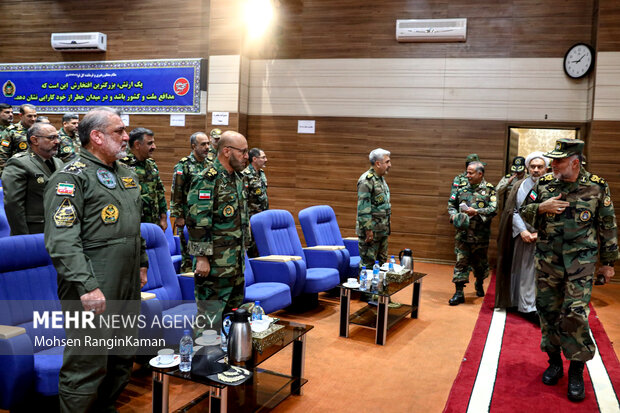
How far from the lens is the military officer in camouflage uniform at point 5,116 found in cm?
586

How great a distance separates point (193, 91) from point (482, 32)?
475cm

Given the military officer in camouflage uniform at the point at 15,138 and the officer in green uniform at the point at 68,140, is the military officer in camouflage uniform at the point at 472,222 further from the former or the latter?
the military officer in camouflage uniform at the point at 15,138

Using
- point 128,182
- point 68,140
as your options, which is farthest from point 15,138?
point 128,182

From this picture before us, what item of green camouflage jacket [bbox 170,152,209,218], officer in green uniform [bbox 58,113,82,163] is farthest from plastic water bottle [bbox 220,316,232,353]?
officer in green uniform [bbox 58,113,82,163]

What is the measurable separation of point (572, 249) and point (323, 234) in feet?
9.29

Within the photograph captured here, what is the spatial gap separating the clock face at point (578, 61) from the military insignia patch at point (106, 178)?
6.80 m

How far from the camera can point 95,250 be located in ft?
7.38

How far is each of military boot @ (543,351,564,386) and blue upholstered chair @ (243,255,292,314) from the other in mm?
1949

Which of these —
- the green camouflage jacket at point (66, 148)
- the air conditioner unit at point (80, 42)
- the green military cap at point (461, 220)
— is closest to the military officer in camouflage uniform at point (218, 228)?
the green military cap at point (461, 220)

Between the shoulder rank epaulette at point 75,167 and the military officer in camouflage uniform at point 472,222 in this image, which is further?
the military officer in camouflage uniform at point 472,222

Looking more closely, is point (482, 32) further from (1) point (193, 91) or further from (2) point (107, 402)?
(2) point (107, 402)

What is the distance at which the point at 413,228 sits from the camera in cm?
778

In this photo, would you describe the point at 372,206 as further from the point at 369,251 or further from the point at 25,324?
the point at 25,324

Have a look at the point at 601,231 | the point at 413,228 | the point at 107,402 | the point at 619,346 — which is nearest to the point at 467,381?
the point at 601,231
